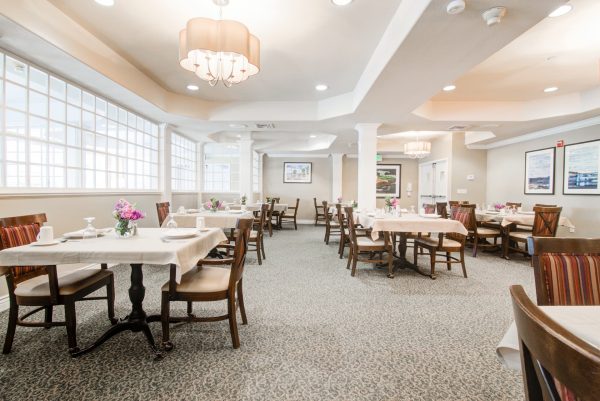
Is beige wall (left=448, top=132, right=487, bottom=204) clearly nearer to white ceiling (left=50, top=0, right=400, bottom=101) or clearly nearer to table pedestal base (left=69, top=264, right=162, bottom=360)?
white ceiling (left=50, top=0, right=400, bottom=101)

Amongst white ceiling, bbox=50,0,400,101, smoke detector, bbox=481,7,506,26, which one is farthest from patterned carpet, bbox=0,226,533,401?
white ceiling, bbox=50,0,400,101

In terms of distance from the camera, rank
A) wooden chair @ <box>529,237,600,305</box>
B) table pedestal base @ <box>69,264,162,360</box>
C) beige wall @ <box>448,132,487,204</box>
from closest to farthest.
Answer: wooden chair @ <box>529,237,600,305</box> < table pedestal base @ <box>69,264,162,360</box> < beige wall @ <box>448,132,487,204</box>

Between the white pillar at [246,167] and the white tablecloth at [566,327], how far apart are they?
6.69m

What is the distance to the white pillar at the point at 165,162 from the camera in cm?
570

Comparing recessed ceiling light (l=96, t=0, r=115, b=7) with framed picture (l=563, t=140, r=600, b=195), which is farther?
framed picture (l=563, t=140, r=600, b=195)

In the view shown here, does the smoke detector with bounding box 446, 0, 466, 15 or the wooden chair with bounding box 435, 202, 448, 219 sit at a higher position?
the smoke detector with bounding box 446, 0, 466, 15

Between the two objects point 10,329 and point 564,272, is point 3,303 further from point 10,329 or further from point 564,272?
point 564,272

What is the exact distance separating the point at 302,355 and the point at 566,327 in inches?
57.7

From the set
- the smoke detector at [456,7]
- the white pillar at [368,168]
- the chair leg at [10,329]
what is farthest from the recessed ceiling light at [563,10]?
the chair leg at [10,329]

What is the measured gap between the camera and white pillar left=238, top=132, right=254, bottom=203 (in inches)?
289

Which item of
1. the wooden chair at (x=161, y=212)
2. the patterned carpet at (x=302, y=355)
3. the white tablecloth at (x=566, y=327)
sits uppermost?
the wooden chair at (x=161, y=212)

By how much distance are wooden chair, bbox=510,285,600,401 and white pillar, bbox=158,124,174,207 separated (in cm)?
596

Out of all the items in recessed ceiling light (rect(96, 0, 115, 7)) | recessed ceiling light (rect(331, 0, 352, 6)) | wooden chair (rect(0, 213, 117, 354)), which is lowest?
wooden chair (rect(0, 213, 117, 354))

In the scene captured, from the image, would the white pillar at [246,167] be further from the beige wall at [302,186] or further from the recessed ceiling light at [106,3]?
the recessed ceiling light at [106,3]
